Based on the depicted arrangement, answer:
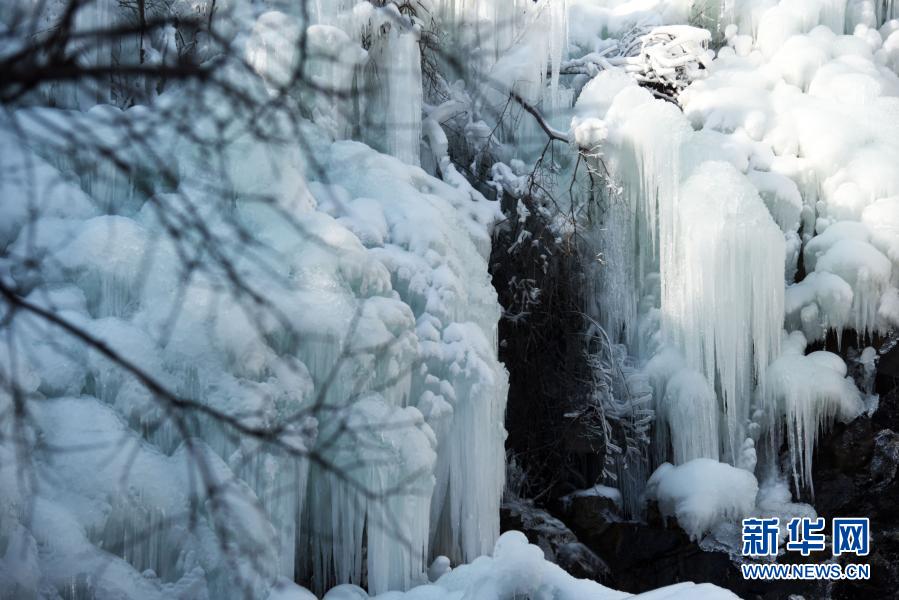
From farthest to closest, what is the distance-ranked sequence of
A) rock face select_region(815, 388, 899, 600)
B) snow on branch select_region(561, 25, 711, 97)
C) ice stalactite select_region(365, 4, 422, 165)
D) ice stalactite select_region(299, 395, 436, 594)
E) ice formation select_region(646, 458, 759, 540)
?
snow on branch select_region(561, 25, 711, 97) → rock face select_region(815, 388, 899, 600) → ice formation select_region(646, 458, 759, 540) → ice stalactite select_region(365, 4, 422, 165) → ice stalactite select_region(299, 395, 436, 594)

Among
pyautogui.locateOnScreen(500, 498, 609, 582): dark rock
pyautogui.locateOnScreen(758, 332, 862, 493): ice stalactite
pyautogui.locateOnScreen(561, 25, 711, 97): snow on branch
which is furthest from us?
pyautogui.locateOnScreen(561, 25, 711, 97): snow on branch

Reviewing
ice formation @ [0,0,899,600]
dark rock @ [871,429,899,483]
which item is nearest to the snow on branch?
ice formation @ [0,0,899,600]

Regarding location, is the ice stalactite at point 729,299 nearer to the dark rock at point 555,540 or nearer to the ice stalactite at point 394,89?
the dark rock at point 555,540

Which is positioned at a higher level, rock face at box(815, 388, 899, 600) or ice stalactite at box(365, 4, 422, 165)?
ice stalactite at box(365, 4, 422, 165)

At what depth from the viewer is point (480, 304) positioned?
5980 mm

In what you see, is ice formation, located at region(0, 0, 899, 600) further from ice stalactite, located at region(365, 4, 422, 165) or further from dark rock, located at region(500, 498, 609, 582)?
dark rock, located at region(500, 498, 609, 582)

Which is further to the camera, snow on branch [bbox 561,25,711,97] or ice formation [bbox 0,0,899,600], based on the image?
snow on branch [bbox 561,25,711,97]

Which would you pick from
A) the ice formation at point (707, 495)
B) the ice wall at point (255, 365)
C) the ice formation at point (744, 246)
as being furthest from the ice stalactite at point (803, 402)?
the ice wall at point (255, 365)

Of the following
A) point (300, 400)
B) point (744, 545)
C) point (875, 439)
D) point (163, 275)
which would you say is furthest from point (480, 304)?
point (875, 439)

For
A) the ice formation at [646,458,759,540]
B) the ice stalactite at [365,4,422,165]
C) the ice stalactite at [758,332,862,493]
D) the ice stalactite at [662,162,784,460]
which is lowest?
the ice formation at [646,458,759,540]

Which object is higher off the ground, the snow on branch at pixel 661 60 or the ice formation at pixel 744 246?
the snow on branch at pixel 661 60

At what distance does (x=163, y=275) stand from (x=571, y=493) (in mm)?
3662

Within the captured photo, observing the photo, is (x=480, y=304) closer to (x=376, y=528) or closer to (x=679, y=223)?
(x=376, y=528)

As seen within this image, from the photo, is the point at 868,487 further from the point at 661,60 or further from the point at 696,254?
the point at 661,60
